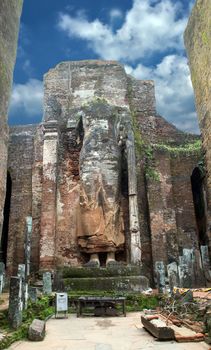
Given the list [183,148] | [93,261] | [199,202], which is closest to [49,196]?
[93,261]

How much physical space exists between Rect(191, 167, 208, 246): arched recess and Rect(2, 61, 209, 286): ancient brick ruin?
4 centimetres

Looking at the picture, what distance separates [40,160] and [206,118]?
621 centimetres

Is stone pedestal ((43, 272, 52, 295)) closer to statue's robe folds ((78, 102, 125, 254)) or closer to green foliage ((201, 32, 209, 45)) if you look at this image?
statue's robe folds ((78, 102, 125, 254))

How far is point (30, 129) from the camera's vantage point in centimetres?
1475

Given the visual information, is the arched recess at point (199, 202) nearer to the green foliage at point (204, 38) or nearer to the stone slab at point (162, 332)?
the green foliage at point (204, 38)

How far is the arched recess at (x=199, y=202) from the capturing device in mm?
13492

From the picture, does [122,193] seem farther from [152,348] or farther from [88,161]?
[152,348]

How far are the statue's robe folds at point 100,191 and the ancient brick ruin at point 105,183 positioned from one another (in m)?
0.03

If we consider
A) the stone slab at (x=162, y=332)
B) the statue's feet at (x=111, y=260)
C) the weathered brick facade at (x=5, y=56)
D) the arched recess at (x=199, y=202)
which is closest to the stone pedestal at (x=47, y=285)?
the statue's feet at (x=111, y=260)

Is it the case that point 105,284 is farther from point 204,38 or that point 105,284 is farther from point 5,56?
point 204,38

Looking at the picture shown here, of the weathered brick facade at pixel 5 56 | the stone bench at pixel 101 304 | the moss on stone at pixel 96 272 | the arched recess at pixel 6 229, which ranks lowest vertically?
the stone bench at pixel 101 304

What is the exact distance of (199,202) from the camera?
46.9 feet

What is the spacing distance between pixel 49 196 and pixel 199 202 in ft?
19.5

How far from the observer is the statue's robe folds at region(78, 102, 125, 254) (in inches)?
424
